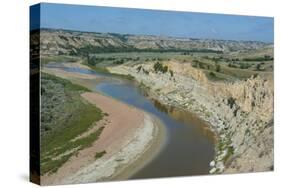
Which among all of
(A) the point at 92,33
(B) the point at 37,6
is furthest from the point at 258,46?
(B) the point at 37,6

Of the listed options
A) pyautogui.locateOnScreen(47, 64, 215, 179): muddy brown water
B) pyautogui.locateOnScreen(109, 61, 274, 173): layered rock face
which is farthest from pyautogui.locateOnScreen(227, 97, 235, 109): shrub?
pyautogui.locateOnScreen(47, 64, 215, 179): muddy brown water

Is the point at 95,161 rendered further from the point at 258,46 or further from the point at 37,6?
the point at 258,46

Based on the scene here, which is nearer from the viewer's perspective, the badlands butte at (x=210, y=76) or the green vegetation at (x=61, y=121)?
the green vegetation at (x=61, y=121)

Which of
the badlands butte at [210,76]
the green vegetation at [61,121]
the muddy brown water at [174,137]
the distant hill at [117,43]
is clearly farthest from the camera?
the muddy brown water at [174,137]

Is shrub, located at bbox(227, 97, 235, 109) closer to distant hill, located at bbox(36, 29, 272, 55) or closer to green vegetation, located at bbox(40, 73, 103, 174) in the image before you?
distant hill, located at bbox(36, 29, 272, 55)

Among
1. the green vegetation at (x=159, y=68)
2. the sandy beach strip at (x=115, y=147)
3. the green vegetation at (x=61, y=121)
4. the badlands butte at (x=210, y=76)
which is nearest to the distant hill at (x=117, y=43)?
the badlands butte at (x=210, y=76)

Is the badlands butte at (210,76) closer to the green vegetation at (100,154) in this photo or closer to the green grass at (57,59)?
the green grass at (57,59)
